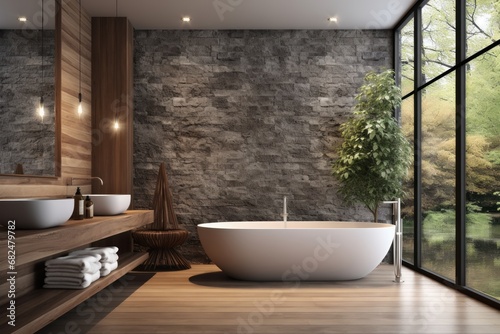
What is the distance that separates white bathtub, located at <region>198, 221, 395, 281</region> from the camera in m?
5.48

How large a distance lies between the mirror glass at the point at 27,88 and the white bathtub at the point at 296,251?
5.86ft

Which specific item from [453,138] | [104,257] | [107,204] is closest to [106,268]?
[104,257]

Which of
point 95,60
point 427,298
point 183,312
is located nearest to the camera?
point 183,312

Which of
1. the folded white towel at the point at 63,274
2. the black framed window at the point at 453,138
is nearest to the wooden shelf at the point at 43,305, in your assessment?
the folded white towel at the point at 63,274

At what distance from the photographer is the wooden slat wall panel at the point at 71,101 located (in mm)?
5480

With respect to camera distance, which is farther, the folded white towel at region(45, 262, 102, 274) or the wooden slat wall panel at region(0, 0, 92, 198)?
the wooden slat wall panel at region(0, 0, 92, 198)

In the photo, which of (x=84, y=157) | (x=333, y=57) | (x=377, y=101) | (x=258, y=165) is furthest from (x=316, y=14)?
(x=84, y=157)

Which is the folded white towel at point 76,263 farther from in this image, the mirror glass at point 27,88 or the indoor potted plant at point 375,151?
the indoor potted plant at point 375,151

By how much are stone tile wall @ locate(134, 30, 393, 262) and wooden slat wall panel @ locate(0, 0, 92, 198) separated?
0.77m

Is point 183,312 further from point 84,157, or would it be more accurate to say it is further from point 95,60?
point 95,60

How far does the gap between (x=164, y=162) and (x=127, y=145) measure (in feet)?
1.84

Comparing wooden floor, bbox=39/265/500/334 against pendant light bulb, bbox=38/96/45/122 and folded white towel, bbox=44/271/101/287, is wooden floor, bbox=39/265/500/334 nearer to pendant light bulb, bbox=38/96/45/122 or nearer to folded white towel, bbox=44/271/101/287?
folded white towel, bbox=44/271/101/287

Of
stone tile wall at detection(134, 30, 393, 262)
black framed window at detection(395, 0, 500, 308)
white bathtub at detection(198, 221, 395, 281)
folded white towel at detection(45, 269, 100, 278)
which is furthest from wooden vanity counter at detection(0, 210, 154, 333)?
black framed window at detection(395, 0, 500, 308)

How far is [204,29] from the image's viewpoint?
7262 mm
